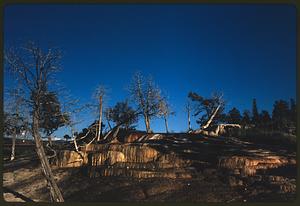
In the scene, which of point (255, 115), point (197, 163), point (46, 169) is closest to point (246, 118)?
point (255, 115)

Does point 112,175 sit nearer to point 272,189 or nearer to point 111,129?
point 272,189

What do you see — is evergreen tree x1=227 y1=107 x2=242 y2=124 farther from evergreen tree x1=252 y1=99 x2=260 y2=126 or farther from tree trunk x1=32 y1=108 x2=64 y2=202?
tree trunk x1=32 y1=108 x2=64 y2=202

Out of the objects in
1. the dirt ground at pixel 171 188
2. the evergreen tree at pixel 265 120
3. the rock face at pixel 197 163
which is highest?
the evergreen tree at pixel 265 120

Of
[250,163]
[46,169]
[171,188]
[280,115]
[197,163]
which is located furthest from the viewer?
[280,115]

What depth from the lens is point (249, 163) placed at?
47.4 ft

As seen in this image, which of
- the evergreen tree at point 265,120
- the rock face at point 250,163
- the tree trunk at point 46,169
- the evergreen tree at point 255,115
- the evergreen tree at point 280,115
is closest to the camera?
the tree trunk at point 46,169

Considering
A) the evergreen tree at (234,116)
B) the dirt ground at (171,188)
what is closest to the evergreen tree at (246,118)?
the evergreen tree at (234,116)

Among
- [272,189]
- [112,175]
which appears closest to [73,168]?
[112,175]

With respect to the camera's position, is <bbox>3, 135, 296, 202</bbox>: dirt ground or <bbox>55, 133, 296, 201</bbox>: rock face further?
<bbox>55, 133, 296, 201</bbox>: rock face

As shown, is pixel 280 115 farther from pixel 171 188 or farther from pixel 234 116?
pixel 171 188

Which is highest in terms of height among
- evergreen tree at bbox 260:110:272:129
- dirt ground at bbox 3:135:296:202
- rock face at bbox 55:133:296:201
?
evergreen tree at bbox 260:110:272:129

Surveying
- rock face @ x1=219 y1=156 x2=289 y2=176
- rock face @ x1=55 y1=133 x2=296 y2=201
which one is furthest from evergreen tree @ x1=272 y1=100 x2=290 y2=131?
rock face @ x1=219 y1=156 x2=289 y2=176

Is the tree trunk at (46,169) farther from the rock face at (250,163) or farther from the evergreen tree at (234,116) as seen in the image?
the evergreen tree at (234,116)

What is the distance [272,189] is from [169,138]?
11.4 meters
